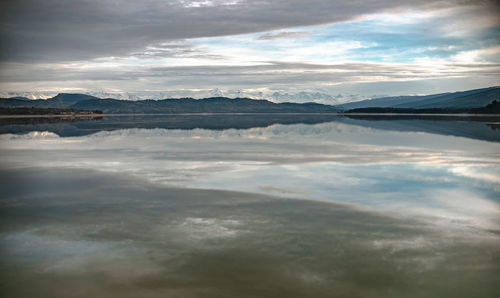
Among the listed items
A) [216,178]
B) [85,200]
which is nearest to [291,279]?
[85,200]

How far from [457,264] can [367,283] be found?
2.07 meters

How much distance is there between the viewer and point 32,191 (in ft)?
47.9

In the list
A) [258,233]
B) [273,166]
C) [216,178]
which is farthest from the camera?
[273,166]

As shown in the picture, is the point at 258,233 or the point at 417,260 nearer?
the point at 417,260

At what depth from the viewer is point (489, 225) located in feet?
34.3

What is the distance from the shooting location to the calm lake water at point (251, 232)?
7266mm

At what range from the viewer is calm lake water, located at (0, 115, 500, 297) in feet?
23.8

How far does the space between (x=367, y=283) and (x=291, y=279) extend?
49.9 inches

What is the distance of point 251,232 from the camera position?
9844 mm

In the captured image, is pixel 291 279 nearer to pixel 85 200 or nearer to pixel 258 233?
pixel 258 233

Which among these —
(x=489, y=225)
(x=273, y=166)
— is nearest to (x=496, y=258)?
(x=489, y=225)

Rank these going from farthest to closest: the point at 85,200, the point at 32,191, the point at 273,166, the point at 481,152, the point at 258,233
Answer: the point at 481,152 → the point at 273,166 → the point at 32,191 → the point at 85,200 → the point at 258,233

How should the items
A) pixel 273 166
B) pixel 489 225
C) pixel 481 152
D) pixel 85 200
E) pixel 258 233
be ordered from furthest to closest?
pixel 481 152 → pixel 273 166 → pixel 85 200 → pixel 489 225 → pixel 258 233

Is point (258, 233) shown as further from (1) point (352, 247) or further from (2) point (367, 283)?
(2) point (367, 283)
